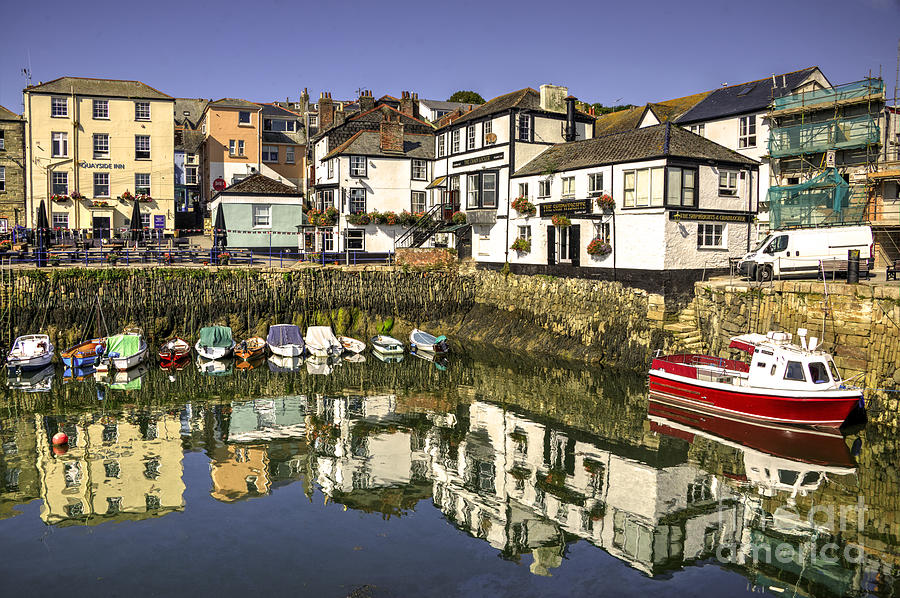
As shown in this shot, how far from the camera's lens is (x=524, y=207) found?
42.8 meters

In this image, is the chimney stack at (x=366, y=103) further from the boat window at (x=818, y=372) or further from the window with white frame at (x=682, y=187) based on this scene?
the boat window at (x=818, y=372)

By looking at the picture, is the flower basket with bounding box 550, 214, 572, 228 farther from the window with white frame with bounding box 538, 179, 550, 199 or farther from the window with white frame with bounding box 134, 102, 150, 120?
the window with white frame with bounding box 134, 102, 150, 120

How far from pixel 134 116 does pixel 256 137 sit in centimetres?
1309

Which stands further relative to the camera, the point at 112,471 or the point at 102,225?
the point at 102,225

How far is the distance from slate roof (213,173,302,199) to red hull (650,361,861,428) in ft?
116

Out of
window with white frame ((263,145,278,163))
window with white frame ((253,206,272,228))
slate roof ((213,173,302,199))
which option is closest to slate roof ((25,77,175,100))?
slate roof ((213,173,302,199))

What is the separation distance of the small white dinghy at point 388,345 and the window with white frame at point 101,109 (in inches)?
1141

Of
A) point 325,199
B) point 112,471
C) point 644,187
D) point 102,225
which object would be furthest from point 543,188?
point 102,225

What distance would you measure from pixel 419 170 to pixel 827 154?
27.1 metres

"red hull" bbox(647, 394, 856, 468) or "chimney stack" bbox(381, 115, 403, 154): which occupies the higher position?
"chimney stack" bbox(381, 115, 403, 154)

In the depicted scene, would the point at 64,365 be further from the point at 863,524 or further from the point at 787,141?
the point at 787,141

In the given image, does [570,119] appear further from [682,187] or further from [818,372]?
[818,372]

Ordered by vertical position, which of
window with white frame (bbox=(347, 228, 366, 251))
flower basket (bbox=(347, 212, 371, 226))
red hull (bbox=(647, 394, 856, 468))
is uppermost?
flower basket (bbox=(347, 212, 371, 226))

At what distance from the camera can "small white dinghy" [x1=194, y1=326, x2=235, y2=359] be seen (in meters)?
37.6
